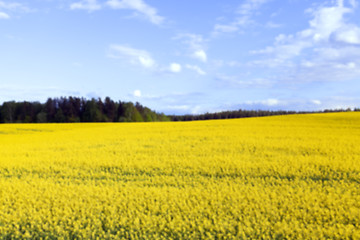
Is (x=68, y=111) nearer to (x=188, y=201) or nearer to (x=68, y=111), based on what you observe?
(x=68, y=111)

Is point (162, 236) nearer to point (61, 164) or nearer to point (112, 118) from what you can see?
point (61, 164)

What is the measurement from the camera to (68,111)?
3423 inches

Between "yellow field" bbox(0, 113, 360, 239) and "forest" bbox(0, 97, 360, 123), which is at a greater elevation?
"forest" bbox(0, 97, 360, 123)

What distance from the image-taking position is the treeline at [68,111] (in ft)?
276

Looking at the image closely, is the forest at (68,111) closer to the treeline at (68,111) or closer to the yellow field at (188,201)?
the treeline at (68,111)

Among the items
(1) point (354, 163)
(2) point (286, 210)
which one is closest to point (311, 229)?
(2) point (286, 210)

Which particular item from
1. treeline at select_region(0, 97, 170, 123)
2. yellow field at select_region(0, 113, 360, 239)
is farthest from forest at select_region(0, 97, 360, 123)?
yellow field at select_region(0, 113, 360, 239)

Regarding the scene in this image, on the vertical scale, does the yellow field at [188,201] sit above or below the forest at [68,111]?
below

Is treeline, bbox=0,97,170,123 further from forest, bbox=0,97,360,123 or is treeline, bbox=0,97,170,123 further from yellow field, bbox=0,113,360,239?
yellow field, bbox=0,113,360,239

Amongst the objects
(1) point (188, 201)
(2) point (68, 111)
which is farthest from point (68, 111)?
(1) point (188, 201)

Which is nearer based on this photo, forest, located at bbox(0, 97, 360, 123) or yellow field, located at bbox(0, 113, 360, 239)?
yellow field, located at bbox(0, 113, 360, 239)

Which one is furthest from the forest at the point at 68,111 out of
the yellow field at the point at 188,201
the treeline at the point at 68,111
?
the yellow field at the point at 188,201

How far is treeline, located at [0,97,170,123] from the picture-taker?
84.2 metres

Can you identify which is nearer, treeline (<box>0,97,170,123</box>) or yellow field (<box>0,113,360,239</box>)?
yellow field (<box>0,113,360,239</box>)
